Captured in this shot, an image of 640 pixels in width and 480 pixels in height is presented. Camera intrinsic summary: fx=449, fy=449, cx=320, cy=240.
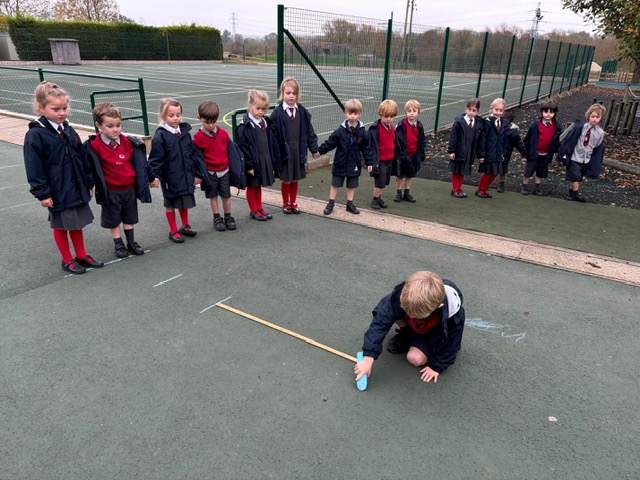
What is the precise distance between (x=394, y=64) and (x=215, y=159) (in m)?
6.25

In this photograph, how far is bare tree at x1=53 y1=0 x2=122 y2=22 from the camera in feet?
170

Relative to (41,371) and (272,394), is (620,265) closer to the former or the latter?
(272,394)

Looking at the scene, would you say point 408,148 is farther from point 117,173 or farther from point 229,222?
point 117,173

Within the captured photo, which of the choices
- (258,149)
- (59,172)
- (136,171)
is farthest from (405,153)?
(59,172)

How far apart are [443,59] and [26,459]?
38.0 ft

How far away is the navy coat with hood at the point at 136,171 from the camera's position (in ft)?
13.6

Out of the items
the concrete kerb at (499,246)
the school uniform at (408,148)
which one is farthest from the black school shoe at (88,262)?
the school uniform at (408,148)

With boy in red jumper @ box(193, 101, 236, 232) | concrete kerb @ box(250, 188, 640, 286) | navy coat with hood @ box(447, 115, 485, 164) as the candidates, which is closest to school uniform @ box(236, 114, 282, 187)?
boy in red jumper @ box(193, 101, 236, 232)

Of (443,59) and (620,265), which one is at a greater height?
(443,59)

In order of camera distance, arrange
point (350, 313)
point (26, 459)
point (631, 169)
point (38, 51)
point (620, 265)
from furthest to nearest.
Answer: point (38, 51) < point (631, 169) < point (620, 265) < point (350, 313) < point (26, 459)

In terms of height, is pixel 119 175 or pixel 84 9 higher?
pixel 84 9

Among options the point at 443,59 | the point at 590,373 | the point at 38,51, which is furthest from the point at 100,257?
the point at 38,51

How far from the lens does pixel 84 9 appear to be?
52750 millimetres

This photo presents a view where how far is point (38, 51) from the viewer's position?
3391 centimetres
